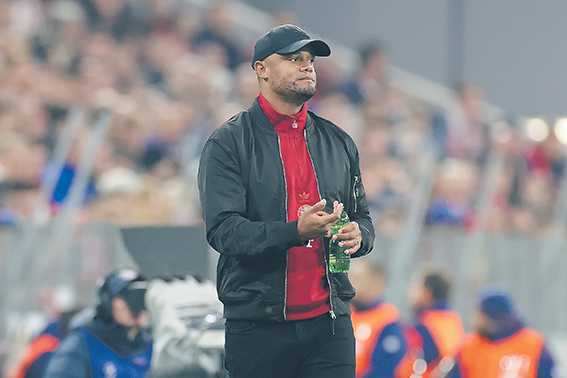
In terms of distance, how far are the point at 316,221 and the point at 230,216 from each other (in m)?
0.34

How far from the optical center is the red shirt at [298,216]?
2971mm

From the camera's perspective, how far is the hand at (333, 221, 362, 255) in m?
2.88

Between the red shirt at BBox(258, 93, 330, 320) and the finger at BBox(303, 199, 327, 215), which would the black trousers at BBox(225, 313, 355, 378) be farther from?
the finger at BBox(303, 199, 327, 215)

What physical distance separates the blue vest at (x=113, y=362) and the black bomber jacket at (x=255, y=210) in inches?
73.7

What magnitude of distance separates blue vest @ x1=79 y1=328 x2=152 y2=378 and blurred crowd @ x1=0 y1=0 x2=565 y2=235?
212 centimetres

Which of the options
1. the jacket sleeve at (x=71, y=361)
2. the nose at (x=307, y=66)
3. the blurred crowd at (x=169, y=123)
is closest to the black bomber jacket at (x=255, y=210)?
the nose at (x=307, y=66)

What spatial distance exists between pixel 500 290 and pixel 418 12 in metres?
9.09

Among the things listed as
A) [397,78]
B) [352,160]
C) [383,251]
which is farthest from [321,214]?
[397,78]

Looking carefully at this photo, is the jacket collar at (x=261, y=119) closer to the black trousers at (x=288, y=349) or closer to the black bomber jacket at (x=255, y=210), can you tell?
the black bomber jacket at (x=255, y=210)

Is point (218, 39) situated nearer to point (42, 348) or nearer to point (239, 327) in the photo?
point (42, 348)

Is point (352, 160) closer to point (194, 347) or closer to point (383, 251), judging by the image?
point (194, 347)

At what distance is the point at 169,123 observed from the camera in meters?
8.50

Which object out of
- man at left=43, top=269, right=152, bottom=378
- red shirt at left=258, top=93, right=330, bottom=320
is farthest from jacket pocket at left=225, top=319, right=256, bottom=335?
man at left=43, top=269, right=152, bottom=378

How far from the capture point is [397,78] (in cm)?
1434
